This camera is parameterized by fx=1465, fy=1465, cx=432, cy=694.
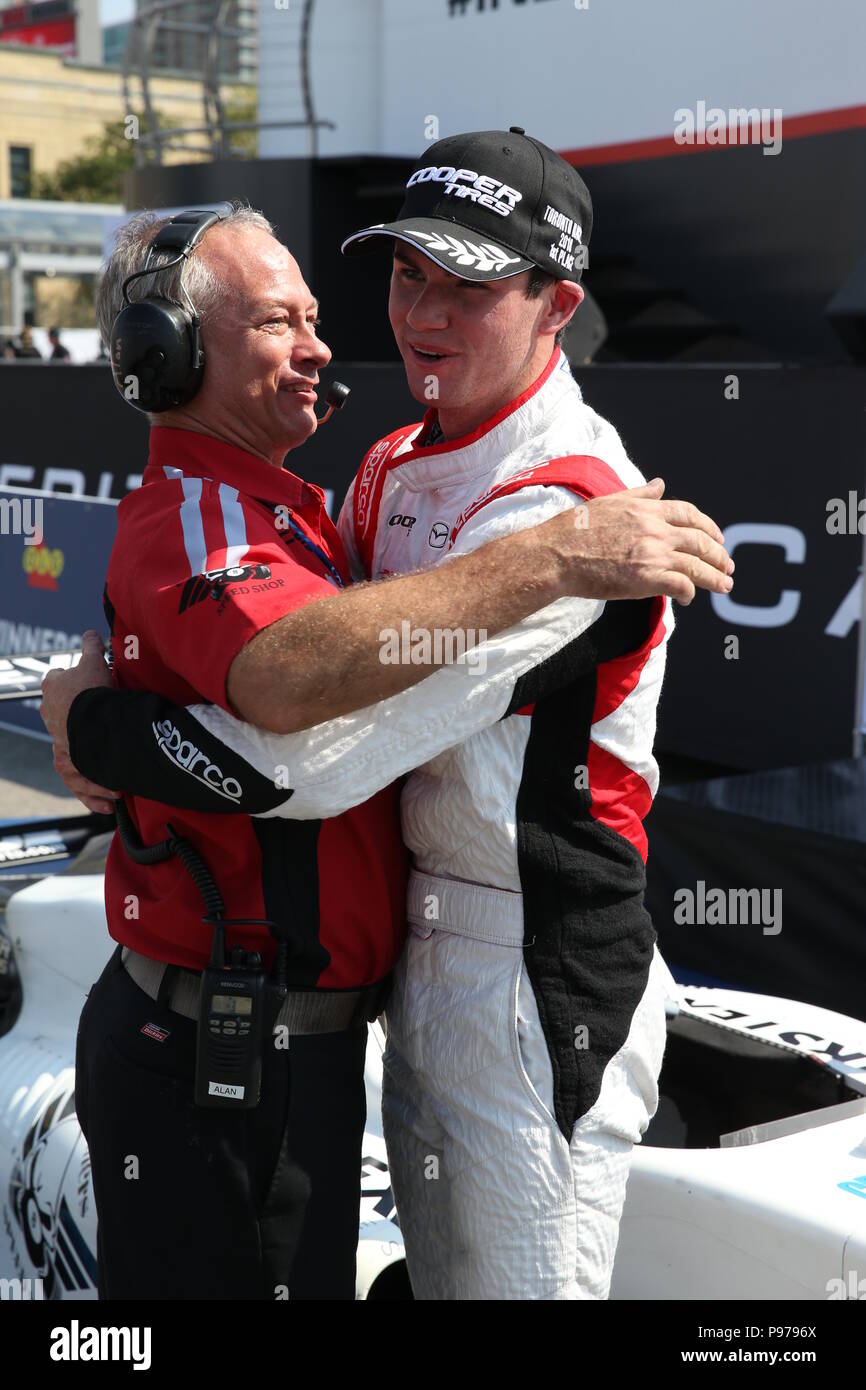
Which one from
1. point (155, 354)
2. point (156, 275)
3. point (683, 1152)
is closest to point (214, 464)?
point (155, 354)

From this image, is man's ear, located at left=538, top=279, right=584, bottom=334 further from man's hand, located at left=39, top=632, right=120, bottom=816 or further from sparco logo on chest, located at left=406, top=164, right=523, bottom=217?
man's hand, located at left=39, top=632, right=120, bottom=816

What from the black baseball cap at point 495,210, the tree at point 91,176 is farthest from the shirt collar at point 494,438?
the tree at point 91,176

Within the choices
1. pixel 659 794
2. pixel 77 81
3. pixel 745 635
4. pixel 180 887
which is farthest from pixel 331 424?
pixel 77 81

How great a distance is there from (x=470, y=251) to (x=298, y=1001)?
0.97 metres

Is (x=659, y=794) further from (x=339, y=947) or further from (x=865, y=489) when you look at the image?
(x=339, y=947)

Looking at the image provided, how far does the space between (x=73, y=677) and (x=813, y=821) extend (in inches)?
117

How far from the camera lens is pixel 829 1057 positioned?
9.12ft

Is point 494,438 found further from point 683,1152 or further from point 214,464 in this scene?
point 683,1152

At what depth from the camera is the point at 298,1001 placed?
1.83 m

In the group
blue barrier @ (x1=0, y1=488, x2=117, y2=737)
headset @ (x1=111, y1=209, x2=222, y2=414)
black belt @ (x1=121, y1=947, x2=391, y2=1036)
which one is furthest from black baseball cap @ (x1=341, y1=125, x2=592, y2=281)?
blue barrier @ (x1=0, y1=488, x2=117, y2=737)

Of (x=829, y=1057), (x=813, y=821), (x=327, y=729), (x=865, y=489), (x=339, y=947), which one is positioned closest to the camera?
(x=327, y=729)

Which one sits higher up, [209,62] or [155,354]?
[209,62]

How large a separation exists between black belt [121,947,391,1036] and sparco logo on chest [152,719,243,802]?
0.92 ft
